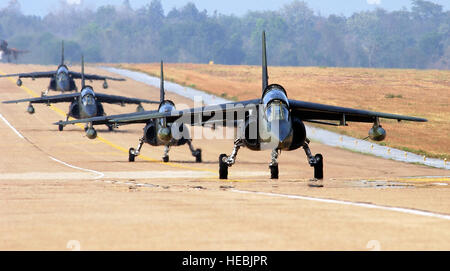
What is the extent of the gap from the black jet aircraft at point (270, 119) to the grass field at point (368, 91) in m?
18.9

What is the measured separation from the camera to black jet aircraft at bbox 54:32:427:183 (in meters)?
27.0

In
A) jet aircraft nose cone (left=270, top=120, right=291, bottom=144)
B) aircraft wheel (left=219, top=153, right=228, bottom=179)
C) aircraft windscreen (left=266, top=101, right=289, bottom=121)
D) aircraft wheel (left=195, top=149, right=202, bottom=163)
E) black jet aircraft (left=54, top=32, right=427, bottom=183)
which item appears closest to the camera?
jet aircraft nose cone (left=270, top=120, right=291, bottom=144)

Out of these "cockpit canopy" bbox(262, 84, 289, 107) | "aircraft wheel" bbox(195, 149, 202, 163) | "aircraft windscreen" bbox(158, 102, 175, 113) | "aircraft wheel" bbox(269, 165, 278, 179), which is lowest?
"aircraft wheel" bbox(195, 149, 202, 163)

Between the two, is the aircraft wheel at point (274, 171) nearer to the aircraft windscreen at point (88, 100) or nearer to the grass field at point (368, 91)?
the grass field at point (368, 91)

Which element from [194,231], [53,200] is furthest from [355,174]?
[194,231]

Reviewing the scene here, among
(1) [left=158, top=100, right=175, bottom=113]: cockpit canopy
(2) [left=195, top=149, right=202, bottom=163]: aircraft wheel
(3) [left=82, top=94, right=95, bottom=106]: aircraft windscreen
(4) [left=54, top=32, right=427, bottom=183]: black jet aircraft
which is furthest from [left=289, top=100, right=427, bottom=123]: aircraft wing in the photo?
(3) [left=82, top=94, right=95, bottom=106]: aircraft windscreen

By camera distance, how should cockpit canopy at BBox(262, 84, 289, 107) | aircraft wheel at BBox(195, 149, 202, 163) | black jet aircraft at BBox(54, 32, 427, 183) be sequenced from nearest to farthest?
black jet aircraft at BBox(54, 32, 427, 183)
cockpit canopy at BBox(262, 84, 289, 107)
aircraft wheel at BBox(195, 149, 202, 163)

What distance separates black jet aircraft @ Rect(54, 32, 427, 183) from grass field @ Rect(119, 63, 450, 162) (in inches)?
744

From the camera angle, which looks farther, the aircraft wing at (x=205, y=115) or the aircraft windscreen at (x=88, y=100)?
the aircraft windscreen at (x=88, y=100)

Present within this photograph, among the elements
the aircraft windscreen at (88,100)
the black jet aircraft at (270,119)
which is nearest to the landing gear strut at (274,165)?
the black jet aircraft at (270,119)

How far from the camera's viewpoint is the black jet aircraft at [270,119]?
27.0 metres

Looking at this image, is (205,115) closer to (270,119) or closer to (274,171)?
(274,171)

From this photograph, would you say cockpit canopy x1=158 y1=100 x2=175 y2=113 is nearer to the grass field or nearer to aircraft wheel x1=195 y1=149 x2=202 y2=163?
aircraft wheel x1=195 y1=149 x2=202 y2=163

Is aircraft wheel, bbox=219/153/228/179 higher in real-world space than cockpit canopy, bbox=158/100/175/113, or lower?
lower
